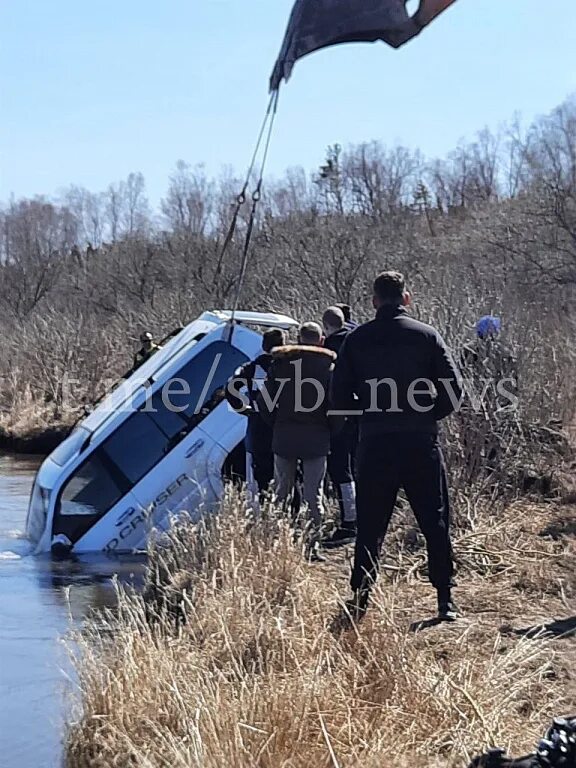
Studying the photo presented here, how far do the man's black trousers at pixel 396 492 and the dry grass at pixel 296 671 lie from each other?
Answer: 1.00 feet

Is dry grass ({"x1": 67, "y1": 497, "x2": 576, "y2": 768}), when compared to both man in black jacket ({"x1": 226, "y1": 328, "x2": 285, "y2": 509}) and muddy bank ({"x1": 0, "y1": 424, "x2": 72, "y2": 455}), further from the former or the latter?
muddy bank ({"x1": 0, "y1": 424, "x2": 72, "y2": 455})

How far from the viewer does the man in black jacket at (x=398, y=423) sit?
23.3 feet

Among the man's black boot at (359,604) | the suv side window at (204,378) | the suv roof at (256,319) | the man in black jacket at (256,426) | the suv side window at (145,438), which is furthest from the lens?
the suv roof at (256,319)

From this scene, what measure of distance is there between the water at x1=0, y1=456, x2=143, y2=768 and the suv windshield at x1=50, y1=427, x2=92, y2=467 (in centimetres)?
93

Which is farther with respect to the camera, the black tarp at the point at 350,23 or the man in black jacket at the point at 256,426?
the man in black jacket at the point at 256,426

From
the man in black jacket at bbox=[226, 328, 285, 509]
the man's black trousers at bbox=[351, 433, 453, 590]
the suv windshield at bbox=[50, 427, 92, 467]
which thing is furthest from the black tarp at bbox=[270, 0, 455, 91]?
the suv windshield at bbox=[50, 427, 92, 467]

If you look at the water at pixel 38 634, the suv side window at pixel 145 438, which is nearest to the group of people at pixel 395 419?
the water at pixel 38 634

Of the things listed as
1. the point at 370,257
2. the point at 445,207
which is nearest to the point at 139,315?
the point at 370,257

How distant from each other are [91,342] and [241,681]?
25.9 meters

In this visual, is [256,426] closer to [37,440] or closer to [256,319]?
[256,319]

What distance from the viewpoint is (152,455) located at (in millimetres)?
11539

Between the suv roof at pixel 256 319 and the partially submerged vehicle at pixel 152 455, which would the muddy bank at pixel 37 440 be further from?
the partially submerged vehicle at pixel 152 455

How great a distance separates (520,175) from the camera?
49.4 meters

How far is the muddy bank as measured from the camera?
26359 millimetres
